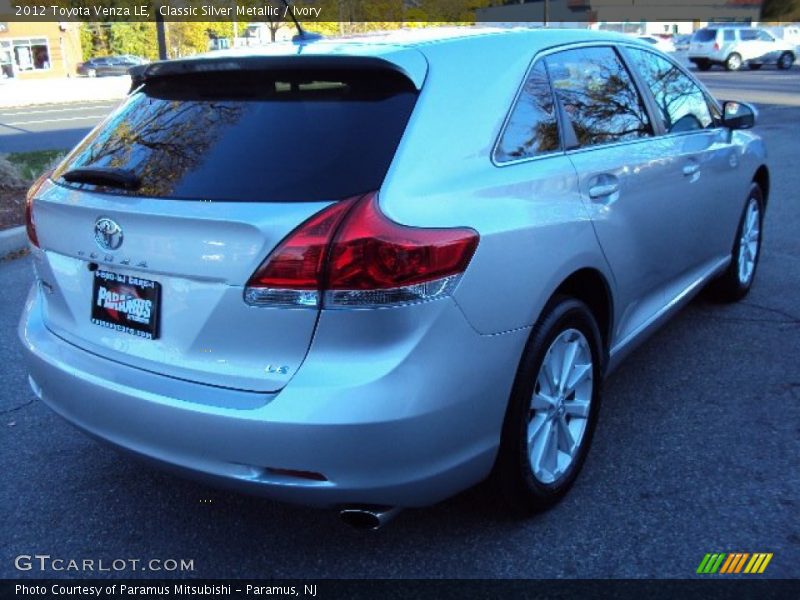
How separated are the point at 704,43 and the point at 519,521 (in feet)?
118

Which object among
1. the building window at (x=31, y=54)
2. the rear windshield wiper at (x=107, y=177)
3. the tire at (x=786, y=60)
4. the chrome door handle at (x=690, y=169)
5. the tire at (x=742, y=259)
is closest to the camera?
the rear windshield wiper at (x=107, y=177)

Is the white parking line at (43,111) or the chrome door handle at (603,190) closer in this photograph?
the chrome door handle at (603,190)

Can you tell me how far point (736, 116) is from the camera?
4480 millimetres

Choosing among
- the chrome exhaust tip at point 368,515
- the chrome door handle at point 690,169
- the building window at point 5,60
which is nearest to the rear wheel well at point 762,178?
the chrome door handle at point 690,169

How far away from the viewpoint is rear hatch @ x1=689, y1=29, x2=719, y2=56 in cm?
3378

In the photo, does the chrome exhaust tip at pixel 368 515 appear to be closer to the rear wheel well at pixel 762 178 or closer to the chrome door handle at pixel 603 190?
the chrome door handle at pixel 603 190

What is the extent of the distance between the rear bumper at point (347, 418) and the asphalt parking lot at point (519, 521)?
0.45 metres

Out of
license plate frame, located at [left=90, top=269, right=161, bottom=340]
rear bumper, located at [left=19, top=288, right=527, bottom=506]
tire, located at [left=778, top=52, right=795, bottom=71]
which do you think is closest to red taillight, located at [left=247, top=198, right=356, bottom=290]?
rear bumper, located at [left=19, top=288, right=527, bottom=506]

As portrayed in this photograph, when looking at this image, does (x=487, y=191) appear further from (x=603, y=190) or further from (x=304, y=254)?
(x=603, y=190)

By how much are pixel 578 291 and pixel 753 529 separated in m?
1.04

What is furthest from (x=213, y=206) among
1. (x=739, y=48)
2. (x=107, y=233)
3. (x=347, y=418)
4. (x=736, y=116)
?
(x=739, y=48)

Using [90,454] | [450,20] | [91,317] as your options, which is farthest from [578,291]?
[450,20]

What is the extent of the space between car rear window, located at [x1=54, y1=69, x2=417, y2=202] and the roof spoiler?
0.06ft

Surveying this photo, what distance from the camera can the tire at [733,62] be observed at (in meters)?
33.9
